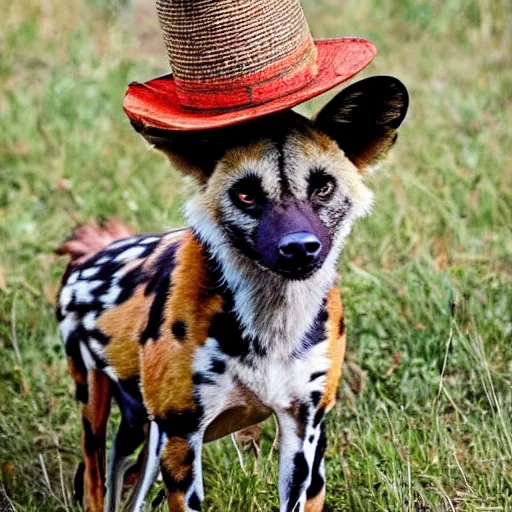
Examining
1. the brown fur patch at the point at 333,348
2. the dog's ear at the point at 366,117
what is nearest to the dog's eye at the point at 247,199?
the dog's ear at the point at 366,117

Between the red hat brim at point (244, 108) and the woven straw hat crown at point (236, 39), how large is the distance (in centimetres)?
7

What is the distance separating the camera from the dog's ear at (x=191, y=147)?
283cm

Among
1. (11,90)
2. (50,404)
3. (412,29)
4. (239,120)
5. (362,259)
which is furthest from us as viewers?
(412,29)

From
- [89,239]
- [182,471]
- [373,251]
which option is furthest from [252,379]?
[373,251]

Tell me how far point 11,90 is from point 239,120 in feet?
15.3

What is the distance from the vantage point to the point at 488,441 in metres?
3.51

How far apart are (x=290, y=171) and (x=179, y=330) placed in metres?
0.52

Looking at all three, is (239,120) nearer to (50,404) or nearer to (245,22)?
(245,22)

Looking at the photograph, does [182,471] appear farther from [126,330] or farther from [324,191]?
[324,191]

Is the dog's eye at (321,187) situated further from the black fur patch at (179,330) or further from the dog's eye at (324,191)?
the black fur patch at (179,330)

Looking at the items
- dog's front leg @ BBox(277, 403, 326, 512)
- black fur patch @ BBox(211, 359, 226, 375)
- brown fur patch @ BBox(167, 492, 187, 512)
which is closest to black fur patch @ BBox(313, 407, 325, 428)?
dog's front leg @ BBox(277, 403, 326, 512)

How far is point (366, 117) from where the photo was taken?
2867 millimetres

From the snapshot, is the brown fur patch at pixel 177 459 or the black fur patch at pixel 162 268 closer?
the brown fur patch at pixel 177 459

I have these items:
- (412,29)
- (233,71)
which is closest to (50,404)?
(233,71)
